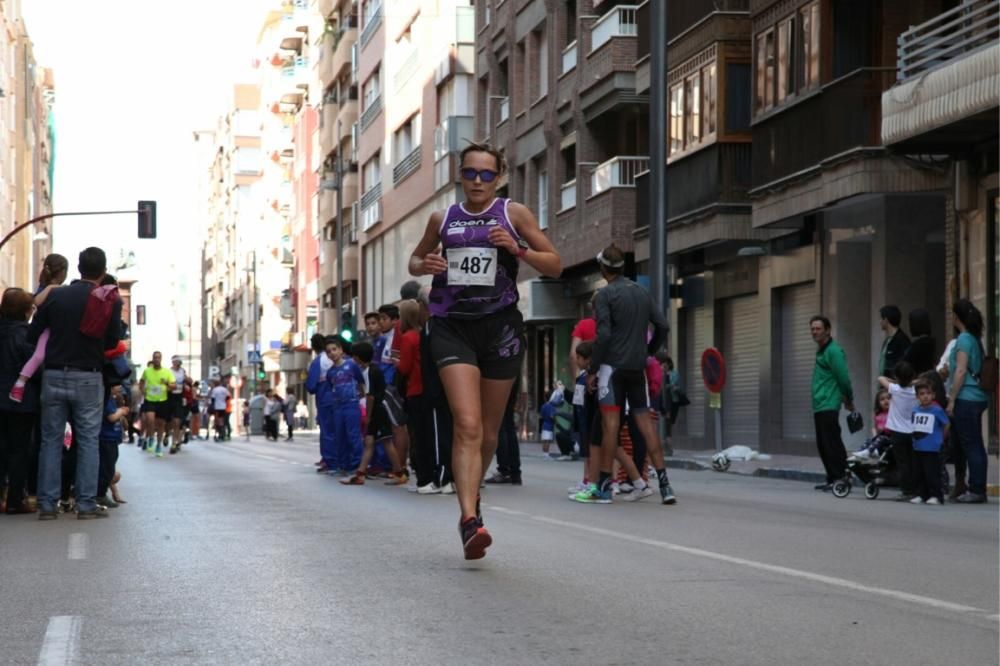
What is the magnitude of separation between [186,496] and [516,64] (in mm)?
33996

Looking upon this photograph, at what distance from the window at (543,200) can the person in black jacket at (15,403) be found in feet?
107

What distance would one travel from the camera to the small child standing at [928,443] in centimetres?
1708

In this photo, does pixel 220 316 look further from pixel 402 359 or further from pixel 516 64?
pixel 402 359

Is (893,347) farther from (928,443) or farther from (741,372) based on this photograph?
(741,372)

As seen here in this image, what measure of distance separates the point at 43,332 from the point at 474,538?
5554mm

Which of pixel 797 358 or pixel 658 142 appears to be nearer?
pixel 658 142

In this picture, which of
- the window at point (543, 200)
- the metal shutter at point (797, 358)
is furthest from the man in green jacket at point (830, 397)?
the window at point (543, 200)

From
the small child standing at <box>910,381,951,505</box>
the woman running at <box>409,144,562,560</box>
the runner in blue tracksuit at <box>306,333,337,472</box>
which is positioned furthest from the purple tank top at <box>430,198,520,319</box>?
the runner in blue tracksuit at <box>306,333,337,472</box>

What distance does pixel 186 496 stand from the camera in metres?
17.1

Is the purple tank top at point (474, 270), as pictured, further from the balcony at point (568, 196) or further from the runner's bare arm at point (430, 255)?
the balcony at point (568, 196)

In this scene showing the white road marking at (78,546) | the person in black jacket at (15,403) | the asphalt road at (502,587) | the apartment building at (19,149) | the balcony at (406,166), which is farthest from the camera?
the apartment building at (19,149)

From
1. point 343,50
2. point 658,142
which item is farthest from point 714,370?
point 343,50

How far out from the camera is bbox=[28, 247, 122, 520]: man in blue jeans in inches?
541

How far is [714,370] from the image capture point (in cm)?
2766
